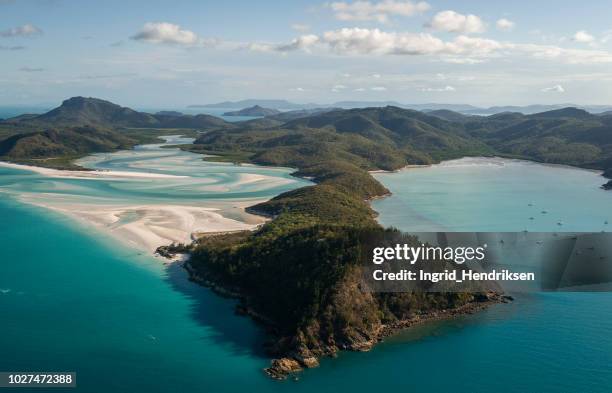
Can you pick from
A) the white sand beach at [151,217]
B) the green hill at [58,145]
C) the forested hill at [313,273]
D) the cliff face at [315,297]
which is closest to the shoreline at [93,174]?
the green hill at [58,145]

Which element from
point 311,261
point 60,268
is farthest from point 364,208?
point 60,268

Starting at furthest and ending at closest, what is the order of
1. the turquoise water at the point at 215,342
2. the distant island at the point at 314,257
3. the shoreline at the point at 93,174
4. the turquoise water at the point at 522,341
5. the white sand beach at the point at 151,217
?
1. the shoreline at the point at 93,174
2. the white sand beach at the point at 151,217
3. the distant island at the point at 314,257
4. the turquoise water at the point at 522,341
5. the turquoise water at the point at 215,342

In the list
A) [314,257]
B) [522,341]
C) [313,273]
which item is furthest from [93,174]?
[522,341]

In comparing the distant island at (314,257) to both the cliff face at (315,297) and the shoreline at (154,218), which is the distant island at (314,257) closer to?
the cliff face at (315,297)

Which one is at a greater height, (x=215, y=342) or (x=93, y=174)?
(x=93, y=174)
